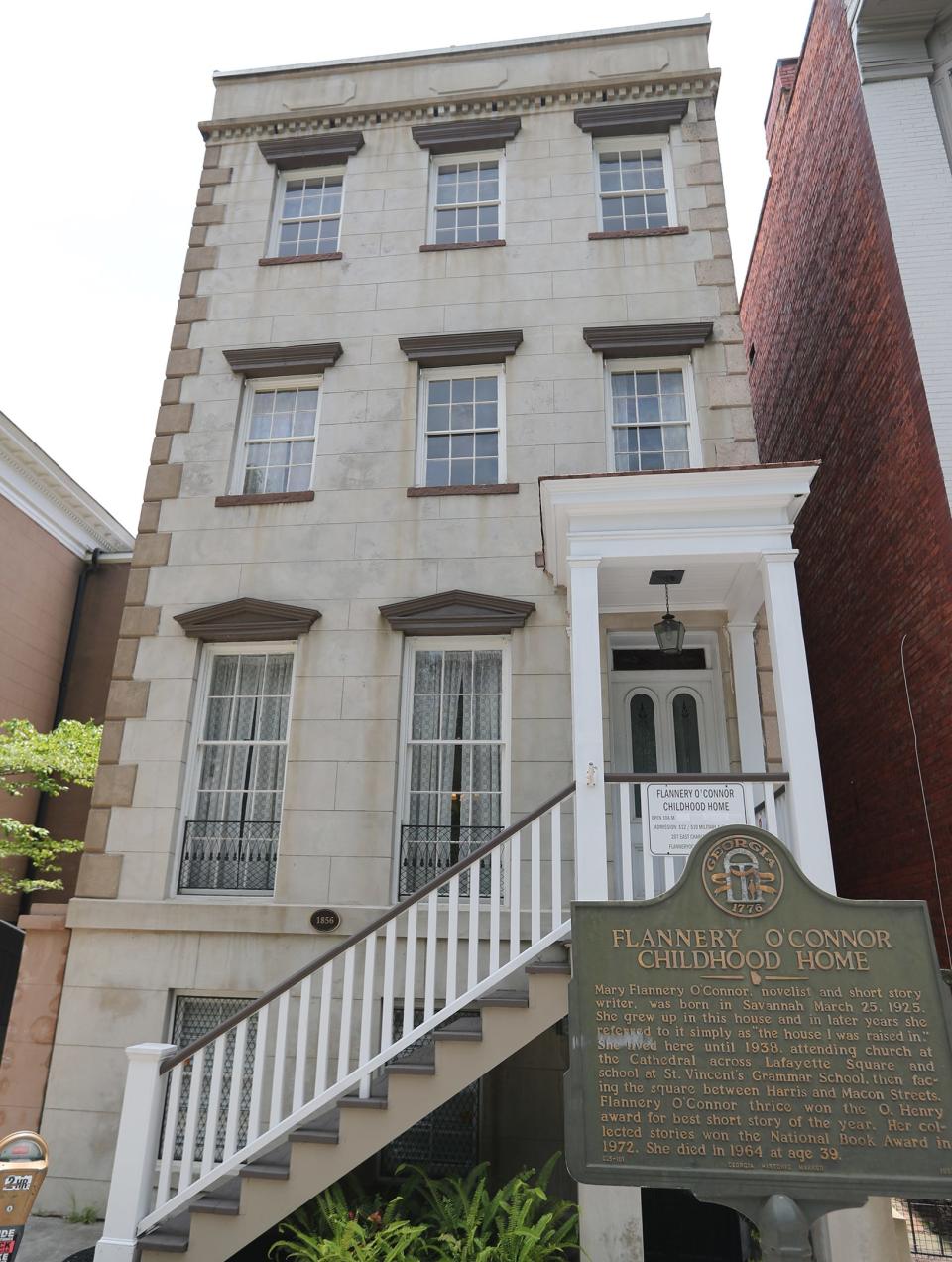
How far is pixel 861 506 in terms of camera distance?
991 centimetres

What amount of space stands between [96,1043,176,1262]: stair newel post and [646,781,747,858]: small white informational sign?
3.89m

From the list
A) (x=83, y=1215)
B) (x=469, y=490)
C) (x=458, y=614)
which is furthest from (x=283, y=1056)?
(x=469, y=490)

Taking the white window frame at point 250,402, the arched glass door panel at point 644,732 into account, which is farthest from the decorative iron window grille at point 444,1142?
the white window frame at point 250,402

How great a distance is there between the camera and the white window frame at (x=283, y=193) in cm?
1130

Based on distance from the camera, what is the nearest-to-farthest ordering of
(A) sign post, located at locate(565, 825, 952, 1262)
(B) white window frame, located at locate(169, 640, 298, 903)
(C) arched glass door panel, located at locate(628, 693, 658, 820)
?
1. (A) sign post, located at locate(565, 825, 952, 1262)
2. (B) white window frame, located at locate(169, 640, 298, 903)
3. (C) arched glass door panel, located at locate(628, 693, 658, 820)

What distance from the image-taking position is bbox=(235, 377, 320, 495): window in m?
10.2

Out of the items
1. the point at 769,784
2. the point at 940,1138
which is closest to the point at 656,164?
the point at 769,784

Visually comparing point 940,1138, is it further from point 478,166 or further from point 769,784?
point 478,166

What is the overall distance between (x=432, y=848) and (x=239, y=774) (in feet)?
7.37

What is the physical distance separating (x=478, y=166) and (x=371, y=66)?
2.09 metres

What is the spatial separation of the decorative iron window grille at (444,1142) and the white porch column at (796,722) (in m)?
3.82

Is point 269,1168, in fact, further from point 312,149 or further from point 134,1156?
point 312,149

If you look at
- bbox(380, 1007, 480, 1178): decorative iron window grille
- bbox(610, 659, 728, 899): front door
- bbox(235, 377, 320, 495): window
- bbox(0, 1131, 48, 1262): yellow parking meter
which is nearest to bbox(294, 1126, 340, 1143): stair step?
bbox(380, 1007, 480, 1178): decorative iron window grille

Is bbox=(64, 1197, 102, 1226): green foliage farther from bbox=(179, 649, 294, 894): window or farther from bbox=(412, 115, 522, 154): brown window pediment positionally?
bbox=(412, 115, 522, 154): brown window pediment
